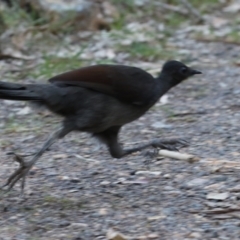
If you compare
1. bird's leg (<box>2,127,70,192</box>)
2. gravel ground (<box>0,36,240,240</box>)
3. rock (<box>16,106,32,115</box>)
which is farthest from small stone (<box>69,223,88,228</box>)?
rock (<box>16,106,32,115</box>)

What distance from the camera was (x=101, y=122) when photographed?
16.2ft

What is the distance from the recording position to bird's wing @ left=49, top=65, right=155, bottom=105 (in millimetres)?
4934

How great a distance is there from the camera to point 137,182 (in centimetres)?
519

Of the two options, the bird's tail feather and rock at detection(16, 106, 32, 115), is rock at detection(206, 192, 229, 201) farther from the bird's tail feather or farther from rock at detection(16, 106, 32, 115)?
rock at detection(16, 106, 32, 115)

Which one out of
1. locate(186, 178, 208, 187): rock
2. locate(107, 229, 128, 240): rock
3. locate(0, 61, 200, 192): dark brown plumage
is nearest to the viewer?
locate(107, 229, 128, 240): rock

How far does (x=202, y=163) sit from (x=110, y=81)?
1.01 metres

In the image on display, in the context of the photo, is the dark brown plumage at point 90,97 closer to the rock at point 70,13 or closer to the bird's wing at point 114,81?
the bird's wing at point 114,81

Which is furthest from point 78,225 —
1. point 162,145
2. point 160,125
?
point 160,125

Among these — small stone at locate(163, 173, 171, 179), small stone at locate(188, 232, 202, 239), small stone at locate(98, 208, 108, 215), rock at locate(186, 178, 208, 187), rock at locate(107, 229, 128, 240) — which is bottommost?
small stone at locate(163, 173, 171, 179)

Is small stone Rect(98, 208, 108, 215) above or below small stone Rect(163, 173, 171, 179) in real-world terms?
above

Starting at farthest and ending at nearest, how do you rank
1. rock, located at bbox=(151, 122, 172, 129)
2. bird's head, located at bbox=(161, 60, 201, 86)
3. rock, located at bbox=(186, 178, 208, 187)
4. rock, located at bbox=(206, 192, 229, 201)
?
rock, located at bbox=(151, 122, 172, 129) → bird's head, located at bbox=(161, 60, 201, 86) → rock, located at bbox=(186, 178, 208, 187) → rock, located at bbox=(206, 192, 229, 201)

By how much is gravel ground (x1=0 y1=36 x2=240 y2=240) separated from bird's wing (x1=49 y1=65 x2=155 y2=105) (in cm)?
61

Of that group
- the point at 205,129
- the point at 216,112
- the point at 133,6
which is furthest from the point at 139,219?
the point at 133,6

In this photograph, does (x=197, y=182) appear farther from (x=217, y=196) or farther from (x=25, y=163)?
(x=25, y=163)
